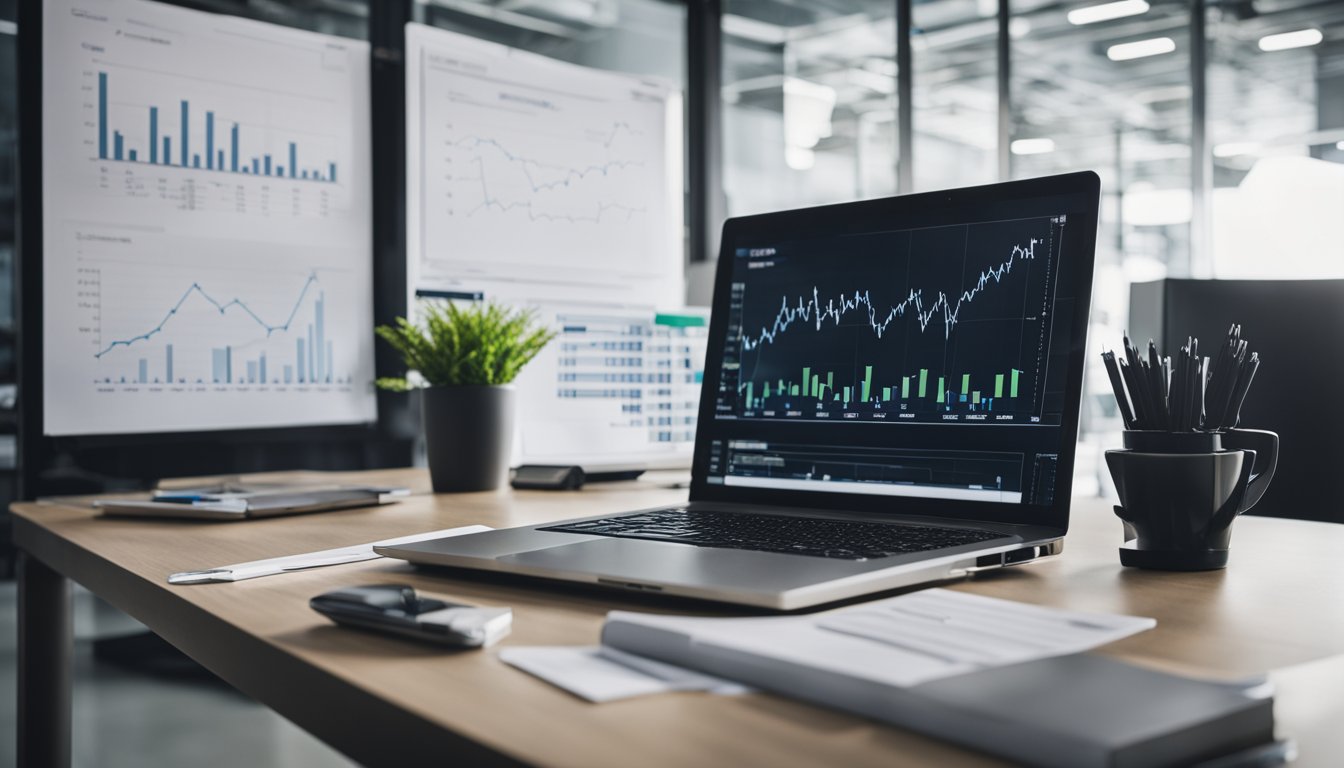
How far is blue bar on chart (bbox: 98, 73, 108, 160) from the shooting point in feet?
5.71

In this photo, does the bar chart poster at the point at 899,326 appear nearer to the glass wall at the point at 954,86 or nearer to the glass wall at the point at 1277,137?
the glass wall at the point at 954,86

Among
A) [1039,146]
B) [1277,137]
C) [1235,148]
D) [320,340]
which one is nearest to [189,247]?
[320,340]

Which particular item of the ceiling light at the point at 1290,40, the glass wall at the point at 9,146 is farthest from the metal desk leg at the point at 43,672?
the ceiling light at the point at 1290,40

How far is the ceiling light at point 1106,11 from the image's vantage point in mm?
4910

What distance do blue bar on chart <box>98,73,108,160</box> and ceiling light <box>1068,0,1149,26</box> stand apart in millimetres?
4585

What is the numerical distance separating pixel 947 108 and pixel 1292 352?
409cm

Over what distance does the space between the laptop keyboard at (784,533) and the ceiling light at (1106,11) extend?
4824mm

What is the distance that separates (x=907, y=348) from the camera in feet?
3.19

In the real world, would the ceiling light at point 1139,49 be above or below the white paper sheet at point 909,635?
above

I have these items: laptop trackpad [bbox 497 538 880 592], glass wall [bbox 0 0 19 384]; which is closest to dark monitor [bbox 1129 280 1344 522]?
laptop trackpad [bbox 497 538 880 592]

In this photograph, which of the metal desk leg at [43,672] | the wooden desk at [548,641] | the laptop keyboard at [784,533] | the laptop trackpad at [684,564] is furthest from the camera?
the metal desk leg at [43,672]

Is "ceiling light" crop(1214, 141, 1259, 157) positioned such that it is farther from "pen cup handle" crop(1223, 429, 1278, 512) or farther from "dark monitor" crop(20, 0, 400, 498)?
"pen cup handle" crop(1223, 429, 1278, 512)

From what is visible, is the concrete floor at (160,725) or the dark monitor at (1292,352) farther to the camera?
the concrete floor at (160,725)

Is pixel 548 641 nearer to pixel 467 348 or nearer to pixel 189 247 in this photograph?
pixel 467 348
